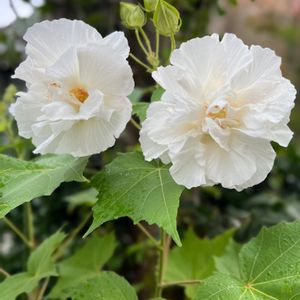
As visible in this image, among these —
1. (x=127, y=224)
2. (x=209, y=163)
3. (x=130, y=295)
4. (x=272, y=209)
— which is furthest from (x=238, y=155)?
(x=127, y=224)

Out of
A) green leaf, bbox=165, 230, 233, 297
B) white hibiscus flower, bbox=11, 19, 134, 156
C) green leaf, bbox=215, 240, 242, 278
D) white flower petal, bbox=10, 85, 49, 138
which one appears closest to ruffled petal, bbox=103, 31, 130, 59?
white hibiscus flower, bbox=11, 19, 134, 156

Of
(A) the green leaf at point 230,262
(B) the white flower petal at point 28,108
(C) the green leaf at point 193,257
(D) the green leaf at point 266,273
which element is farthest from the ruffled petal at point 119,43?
(C) the green leaf at point 193,257

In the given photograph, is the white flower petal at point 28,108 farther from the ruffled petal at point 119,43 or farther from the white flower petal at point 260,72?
the white flower petal at point 260,72

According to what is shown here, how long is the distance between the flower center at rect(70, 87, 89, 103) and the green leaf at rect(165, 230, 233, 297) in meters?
0.46

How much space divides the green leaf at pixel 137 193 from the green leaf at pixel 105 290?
15 cm

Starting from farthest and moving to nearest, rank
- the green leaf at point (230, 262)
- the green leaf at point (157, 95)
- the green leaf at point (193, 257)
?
the green leaf at point (193, 257) < the green leaf at point (230, 262) < the green leaf at point (157, 95)

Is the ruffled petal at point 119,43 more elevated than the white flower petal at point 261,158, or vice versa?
the ruffled petal at point 119,43

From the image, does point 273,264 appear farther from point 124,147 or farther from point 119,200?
point 124,147

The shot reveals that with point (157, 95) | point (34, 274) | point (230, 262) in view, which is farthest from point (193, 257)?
point (157, 95)

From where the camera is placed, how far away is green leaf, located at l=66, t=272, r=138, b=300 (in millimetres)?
666

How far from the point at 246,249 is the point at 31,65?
36cm

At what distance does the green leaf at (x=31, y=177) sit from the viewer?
0.60 metres

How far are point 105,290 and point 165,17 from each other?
1.17 ft

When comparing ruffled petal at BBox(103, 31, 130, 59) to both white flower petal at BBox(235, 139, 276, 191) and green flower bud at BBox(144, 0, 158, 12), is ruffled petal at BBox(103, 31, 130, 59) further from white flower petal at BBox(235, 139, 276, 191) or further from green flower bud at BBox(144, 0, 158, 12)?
white flower petal at BBox(235, 139, 276, 191)
